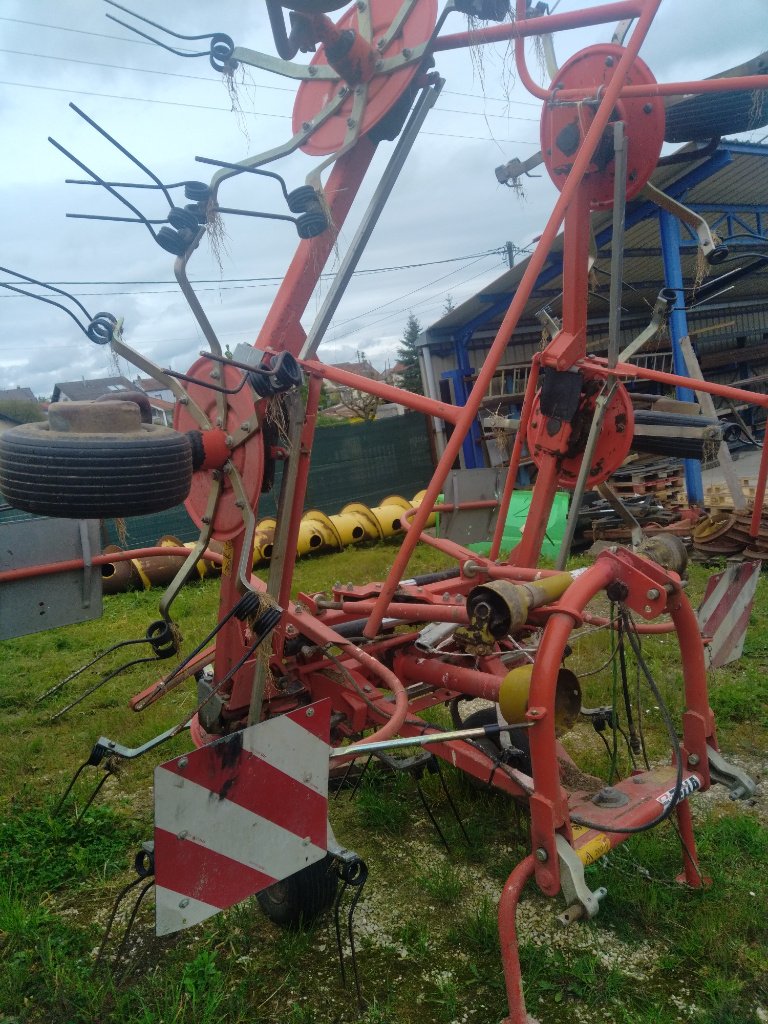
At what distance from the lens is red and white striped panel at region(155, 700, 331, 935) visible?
6.40 feet

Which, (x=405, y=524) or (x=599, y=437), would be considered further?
(x=405, y=524)

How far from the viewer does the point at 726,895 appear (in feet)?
9.04

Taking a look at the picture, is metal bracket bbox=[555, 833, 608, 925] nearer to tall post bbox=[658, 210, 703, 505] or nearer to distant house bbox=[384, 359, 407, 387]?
tall post bbox=[658, 210, 703, 505]

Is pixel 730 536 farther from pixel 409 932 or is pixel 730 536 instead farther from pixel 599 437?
pixel 409 932

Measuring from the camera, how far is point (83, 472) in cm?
219

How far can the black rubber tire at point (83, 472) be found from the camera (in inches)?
85.7

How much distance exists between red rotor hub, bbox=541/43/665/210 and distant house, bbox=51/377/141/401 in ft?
7.18

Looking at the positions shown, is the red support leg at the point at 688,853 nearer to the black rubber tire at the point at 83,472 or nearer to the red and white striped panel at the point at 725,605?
the red and white striped panel at the point at 725,605

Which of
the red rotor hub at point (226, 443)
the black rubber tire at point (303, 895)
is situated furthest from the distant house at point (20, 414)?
the black rubber tire at point (303, 895)

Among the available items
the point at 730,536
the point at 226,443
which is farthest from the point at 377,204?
the point at 730,536

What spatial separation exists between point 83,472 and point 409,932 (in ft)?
6.91

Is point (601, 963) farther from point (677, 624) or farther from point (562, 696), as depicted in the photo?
point (677, 624)

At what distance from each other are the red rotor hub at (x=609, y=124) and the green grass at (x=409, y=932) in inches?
116

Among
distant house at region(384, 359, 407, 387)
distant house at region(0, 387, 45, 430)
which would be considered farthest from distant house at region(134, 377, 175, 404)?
distant house at region(384, 359, 407, 387)
